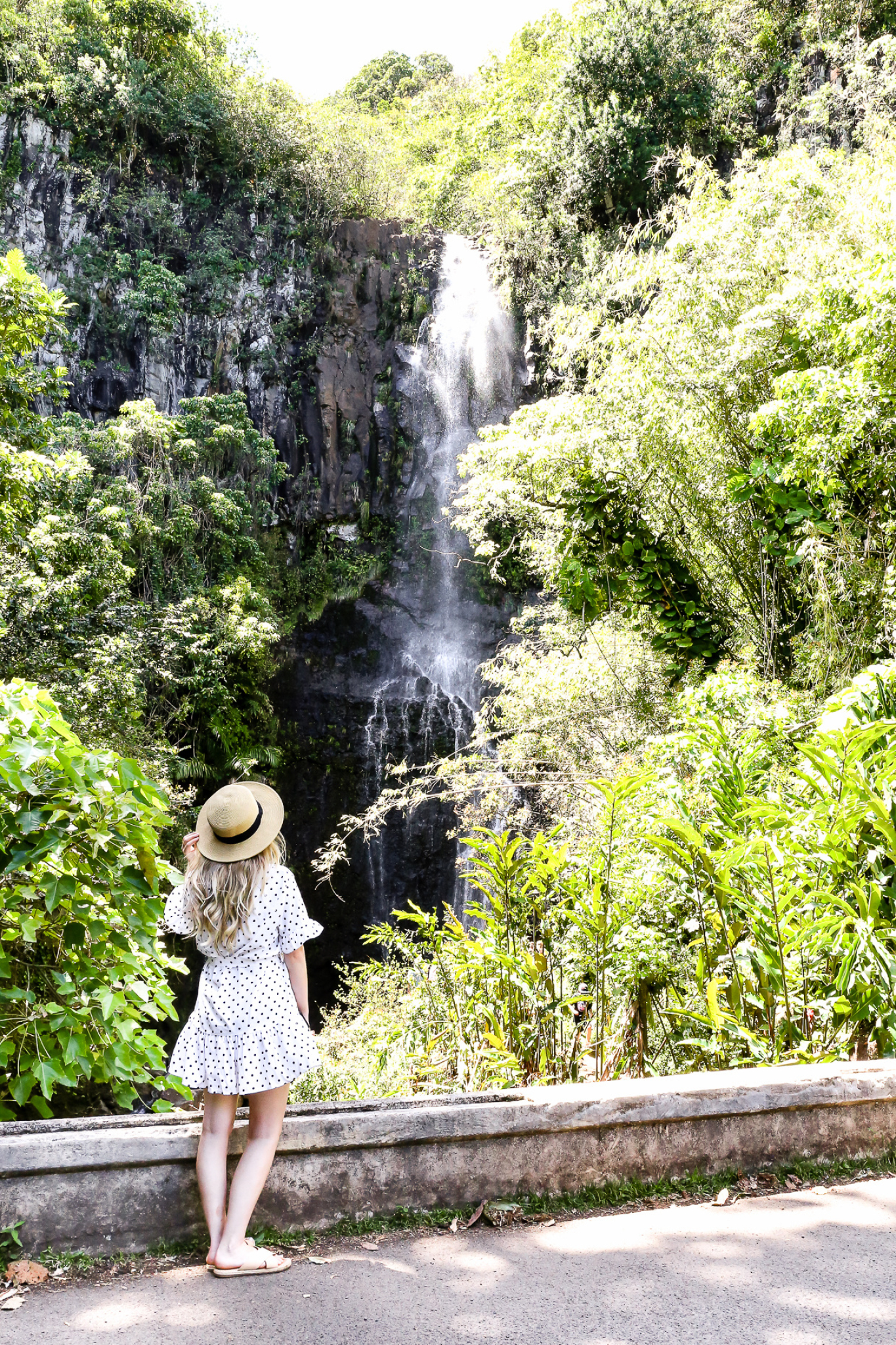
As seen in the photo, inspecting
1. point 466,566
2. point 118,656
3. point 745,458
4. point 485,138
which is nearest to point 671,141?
point 485,138

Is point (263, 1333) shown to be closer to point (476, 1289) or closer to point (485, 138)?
point (476, 1289)

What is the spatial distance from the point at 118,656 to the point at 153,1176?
29.8 feet

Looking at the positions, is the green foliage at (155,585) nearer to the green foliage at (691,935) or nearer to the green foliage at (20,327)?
the green foliage at (20,327)

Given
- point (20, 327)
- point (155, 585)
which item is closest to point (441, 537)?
point (155, 585)

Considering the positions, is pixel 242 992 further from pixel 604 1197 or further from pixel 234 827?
pixel 604 1197

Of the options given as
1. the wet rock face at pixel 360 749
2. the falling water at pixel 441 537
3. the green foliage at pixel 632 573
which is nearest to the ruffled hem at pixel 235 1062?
the green foliage at pixel 632 573

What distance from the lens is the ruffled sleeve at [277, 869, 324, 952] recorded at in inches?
96.0

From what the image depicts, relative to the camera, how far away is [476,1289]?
2088 millimetres

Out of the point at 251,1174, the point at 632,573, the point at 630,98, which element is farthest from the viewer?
the point at 630,98

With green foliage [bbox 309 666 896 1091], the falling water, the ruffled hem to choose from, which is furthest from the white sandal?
the falling water

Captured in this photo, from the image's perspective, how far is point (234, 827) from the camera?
7.82 feet

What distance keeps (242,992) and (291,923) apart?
0.72 ft

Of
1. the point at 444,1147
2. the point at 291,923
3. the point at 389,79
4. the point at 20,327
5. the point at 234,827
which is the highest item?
the point at 389,79

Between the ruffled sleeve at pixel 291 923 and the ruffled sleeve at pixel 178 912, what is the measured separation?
0.25 metres
